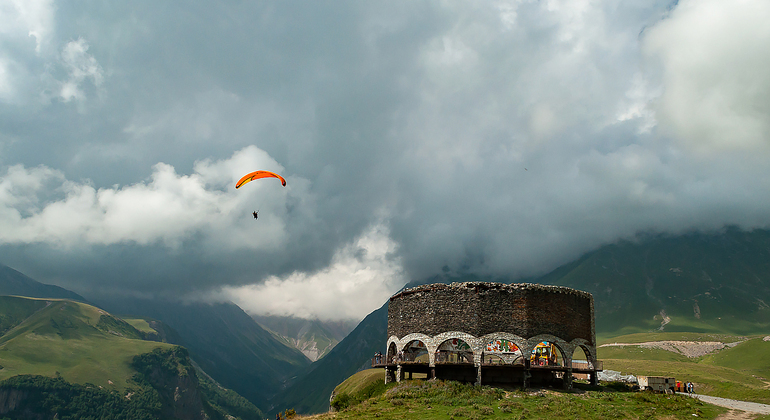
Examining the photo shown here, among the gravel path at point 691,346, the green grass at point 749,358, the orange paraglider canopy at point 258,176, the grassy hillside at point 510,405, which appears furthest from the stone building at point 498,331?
the gravel path at point 691,346

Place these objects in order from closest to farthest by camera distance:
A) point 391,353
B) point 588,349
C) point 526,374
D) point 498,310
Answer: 1. point 526,374
2. point 498,310
3. point 588,349
4. point 391,353

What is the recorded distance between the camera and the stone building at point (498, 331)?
1882 inches

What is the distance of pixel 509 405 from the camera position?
40188mm

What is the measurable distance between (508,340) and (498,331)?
1259 millimetres

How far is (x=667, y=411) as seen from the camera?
40.0 metres

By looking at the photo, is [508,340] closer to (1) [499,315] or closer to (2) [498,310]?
(1) [499,315]

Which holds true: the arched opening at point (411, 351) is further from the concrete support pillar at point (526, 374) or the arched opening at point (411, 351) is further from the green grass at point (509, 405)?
the concrete support pillar at point (526, 374)

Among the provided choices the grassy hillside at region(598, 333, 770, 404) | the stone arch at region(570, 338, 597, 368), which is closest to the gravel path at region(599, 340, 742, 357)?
the grassy hillside at region(598, 333, 770, 404)

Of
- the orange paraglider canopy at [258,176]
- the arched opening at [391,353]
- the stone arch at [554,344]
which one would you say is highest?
the orange paraglider canopy at [258,176]

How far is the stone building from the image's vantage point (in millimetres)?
47812

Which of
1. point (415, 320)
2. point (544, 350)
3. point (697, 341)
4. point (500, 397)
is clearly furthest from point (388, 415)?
point (697, 341)

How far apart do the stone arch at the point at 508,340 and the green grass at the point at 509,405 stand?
10.6 feet

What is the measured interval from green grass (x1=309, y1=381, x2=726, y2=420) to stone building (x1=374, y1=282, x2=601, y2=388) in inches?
114

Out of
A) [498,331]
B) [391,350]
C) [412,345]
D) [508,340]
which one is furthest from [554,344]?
[391,350]
